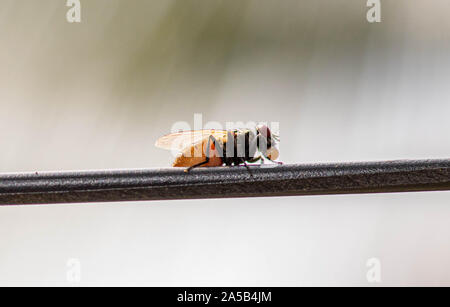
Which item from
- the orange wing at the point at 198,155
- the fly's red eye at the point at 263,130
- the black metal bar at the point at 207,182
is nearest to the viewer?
the black metal bar at the point at 207,182

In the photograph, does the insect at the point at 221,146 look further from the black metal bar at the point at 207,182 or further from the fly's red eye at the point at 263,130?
the black metal bar at the point at 207,182

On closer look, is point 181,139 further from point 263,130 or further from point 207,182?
point 207,182

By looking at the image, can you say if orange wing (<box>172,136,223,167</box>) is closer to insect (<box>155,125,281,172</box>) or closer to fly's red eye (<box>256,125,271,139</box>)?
insect (<box>155,125,281,172</box>)

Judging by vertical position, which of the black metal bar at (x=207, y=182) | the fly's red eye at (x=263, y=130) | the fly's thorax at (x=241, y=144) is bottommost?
the black metal bar at (x=207, y=182)

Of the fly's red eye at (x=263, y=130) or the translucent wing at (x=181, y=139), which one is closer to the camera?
the translucent wing at (x=181, y=139)

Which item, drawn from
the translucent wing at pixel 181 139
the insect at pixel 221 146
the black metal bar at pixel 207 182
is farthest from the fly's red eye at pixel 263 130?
the black metal bar at pixel 207 182

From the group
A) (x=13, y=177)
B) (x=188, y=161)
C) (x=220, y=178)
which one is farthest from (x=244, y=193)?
(x=188, y=161)

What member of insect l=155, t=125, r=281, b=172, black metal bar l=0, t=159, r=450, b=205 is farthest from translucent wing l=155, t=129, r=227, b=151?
black metal bar l=0, t=159, r=450, b=205
